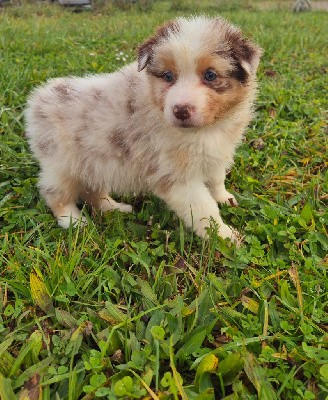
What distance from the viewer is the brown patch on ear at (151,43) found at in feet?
8.91

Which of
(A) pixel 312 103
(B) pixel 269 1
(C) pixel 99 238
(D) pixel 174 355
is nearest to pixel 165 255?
(C) pixel 99 238

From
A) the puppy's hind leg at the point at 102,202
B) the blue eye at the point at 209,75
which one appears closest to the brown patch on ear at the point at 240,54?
the blue eye at the point at 209,75

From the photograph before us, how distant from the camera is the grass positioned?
2.03 meters

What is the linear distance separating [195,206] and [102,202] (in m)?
0.95

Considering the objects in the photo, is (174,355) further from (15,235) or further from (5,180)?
(5,180)

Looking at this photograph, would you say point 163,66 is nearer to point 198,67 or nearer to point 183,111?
point 198,67

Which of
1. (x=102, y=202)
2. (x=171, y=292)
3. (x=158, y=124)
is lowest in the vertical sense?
→ (x=102, y=202)

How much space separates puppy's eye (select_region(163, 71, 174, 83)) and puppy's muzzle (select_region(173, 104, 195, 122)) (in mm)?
250

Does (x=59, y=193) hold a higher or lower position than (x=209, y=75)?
lower

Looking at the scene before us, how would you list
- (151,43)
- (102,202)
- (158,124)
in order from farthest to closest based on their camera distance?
(102,202)
(158,124)
(151,43)

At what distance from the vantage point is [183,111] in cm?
254

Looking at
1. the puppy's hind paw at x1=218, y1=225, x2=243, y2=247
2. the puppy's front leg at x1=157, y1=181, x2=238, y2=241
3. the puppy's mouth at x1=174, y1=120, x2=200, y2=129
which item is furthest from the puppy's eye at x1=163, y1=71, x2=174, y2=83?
the puppy's hind paw at x1=218, y1=225, x2=243, y2=247

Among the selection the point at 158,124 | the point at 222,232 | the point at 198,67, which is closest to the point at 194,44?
the point at 198,67

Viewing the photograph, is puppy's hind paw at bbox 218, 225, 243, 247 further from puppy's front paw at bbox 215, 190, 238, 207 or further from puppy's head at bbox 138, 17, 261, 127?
puppy's head at bbox 138, 17, 261, 127
